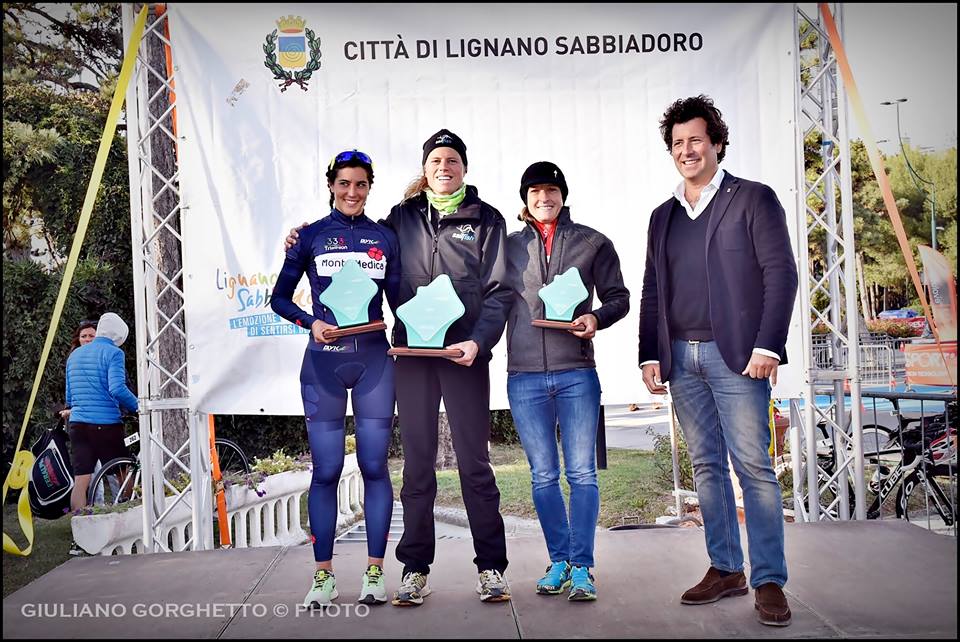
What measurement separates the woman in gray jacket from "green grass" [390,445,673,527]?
5.28 metres

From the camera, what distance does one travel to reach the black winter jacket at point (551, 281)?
3.28 m

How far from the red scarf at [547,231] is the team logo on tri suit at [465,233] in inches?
11.8

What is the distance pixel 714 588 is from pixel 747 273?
125 cm

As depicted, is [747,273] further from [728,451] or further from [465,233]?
[465,233]

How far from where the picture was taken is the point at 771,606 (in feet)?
9.54

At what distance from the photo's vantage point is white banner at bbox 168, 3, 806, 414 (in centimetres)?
417

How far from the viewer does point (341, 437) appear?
3336mm

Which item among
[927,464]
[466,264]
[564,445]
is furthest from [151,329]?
[927,464]

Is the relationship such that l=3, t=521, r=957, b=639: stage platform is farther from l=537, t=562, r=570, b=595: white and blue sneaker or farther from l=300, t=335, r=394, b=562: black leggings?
l=300, t=335, r=394, b=562: black leggings

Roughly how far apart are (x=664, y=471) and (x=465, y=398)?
622 centimetres

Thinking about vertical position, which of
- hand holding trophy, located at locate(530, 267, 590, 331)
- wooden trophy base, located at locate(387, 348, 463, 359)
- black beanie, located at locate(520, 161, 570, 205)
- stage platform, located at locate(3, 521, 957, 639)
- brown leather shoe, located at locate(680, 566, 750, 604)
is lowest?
stage platform, located at locate(3, 521, 957, 639)

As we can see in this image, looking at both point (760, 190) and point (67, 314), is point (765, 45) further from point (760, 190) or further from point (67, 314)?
point (67, 314)

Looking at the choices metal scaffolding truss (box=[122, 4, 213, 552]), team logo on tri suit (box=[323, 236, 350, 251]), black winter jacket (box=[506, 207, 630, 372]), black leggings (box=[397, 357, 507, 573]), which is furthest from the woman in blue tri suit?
metal scaffolding truss (box=[122, 4, 213, 552])

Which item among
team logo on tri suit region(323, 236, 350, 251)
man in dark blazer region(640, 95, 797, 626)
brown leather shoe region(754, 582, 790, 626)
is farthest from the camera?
team logo on tri suit region(323, 236, 350, 251)
